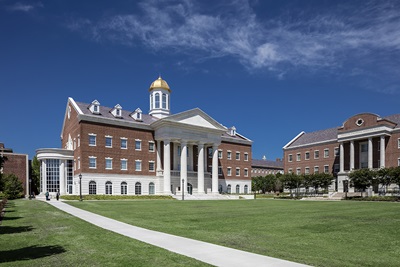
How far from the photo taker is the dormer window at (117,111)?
5870 cm

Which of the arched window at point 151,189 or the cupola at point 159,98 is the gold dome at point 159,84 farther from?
the arched window at point 151,189

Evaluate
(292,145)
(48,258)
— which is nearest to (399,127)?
(292,145)

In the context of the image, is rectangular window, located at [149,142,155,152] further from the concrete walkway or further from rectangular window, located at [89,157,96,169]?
the concrete walkway

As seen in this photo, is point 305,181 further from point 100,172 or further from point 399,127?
point 100,172

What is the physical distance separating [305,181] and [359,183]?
11.3 m

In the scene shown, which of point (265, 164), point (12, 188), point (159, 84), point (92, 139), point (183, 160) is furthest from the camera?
point (265, 164)

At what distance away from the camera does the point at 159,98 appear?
69.8 metres

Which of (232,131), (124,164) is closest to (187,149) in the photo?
(124,164)

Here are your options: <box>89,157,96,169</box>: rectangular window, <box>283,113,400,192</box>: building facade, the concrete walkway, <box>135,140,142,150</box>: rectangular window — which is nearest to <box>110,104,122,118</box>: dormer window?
<box>135,140,142,150</box>: rectangular window

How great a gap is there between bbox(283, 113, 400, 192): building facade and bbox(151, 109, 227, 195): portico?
84.2 feet

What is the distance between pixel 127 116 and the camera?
61.7 meters

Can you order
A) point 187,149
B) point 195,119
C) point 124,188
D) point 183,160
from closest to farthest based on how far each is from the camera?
1. point 124,188
2. point 183,160
3. point 195,119
4. point 187,149

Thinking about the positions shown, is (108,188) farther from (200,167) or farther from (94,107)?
(200,167)

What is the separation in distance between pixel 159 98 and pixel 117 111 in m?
12.7
